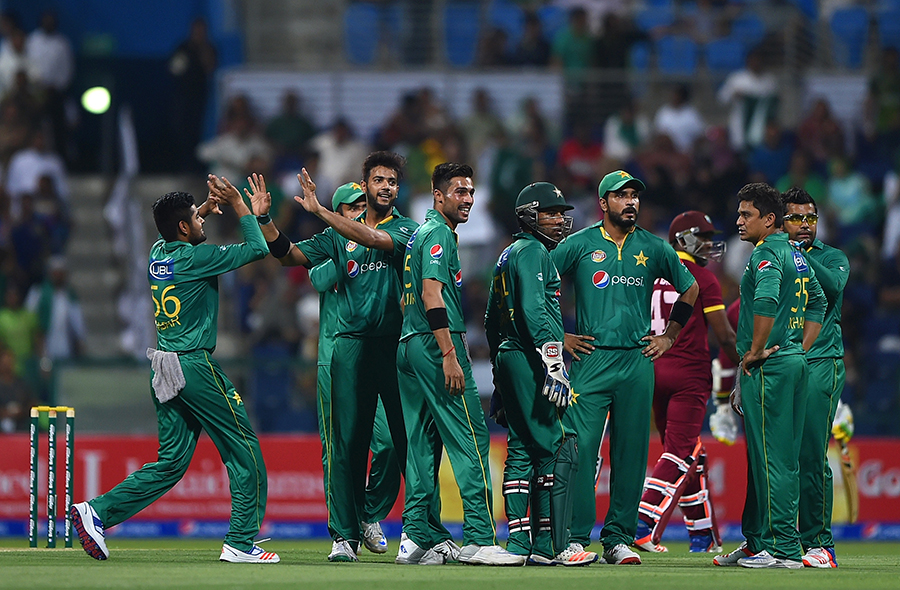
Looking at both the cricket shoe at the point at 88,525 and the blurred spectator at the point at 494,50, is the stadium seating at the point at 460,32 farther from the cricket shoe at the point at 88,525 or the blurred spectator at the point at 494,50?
the cricket shoe at the point at 88,525

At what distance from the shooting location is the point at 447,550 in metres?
9.76

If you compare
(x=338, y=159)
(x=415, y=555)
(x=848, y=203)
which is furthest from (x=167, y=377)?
(x=848, y=203)

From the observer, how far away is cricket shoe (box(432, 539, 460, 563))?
970cm

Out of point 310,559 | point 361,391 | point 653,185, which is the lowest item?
point 310,559

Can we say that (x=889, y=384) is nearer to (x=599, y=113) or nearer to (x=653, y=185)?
(x=653, y=185)

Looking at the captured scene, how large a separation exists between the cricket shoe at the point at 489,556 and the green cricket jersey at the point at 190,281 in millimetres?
2326

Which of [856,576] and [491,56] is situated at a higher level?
[491,56]

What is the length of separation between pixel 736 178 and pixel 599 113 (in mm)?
3086

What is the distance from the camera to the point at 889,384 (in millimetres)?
16359

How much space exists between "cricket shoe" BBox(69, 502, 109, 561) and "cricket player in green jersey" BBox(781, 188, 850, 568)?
4.96 m

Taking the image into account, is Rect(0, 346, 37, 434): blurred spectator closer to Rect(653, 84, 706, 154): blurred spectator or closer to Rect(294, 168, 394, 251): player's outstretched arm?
Rect(294, 168, 394, 251): player's outstretched arm

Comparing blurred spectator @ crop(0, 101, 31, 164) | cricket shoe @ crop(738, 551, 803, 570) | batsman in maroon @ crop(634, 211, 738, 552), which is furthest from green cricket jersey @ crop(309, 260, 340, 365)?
blurred spectator @ crop(0, 101, 31, 164)

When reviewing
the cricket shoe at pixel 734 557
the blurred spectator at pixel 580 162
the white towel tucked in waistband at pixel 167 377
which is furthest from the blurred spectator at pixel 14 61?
the cricket shoe at pixel 734 557

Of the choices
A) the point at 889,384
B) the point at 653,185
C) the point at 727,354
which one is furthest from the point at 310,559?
the point at 653,185
